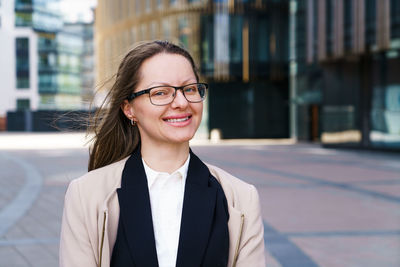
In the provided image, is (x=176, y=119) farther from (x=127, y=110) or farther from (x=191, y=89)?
(x=127, y=110)

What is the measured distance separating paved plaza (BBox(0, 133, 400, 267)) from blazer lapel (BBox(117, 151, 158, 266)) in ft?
2.80

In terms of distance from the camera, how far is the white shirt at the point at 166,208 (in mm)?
1862

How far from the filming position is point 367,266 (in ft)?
16.2

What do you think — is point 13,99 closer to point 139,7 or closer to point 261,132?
point 139,7

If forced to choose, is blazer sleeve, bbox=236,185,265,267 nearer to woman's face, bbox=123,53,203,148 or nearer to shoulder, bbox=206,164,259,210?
shoulder, bbox=206,164,259,210

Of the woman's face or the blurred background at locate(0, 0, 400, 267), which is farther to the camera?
the blurred background at locate(0, 0, 400, 267)

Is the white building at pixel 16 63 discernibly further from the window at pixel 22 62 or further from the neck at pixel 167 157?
the neck at pixel 167 157

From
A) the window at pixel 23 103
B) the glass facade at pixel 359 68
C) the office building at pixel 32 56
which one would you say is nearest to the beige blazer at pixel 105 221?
the glass facade at pixel 359 68

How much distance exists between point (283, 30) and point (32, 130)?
103 ft

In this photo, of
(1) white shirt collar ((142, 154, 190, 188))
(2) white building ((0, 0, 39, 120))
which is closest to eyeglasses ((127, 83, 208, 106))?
(1) white shirt collar ((142, 154, 190, 188))

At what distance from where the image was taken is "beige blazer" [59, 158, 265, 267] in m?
1.80

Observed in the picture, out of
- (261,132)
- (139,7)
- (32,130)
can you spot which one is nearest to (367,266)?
(261,132)

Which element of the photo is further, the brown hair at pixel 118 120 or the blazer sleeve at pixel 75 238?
the brown hair at pixel 118 120

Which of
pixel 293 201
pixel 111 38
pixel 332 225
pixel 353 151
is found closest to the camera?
pixel 332 225
